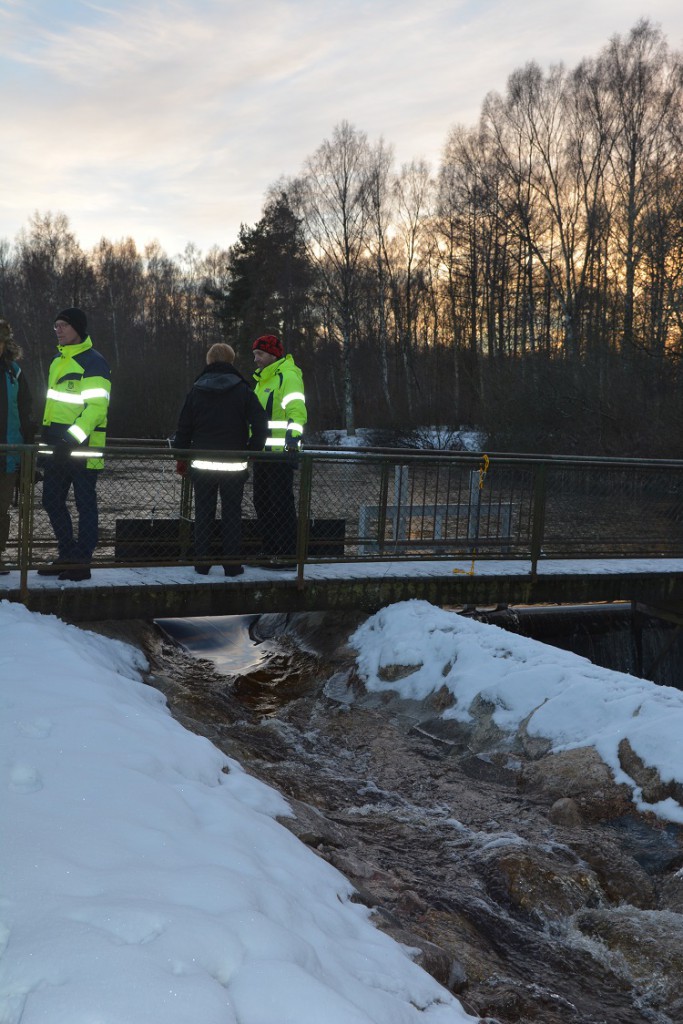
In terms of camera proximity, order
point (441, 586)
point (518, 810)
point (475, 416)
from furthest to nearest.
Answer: point (475, 416) → point (441, 586) → point (518, 810)

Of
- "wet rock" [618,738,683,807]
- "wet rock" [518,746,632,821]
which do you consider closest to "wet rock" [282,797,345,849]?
"wet rock" [518,746,632,821]

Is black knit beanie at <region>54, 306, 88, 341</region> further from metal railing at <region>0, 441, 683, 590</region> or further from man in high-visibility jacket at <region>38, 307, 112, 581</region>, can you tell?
metal railing at <region>0, 441, 683, 590</region>

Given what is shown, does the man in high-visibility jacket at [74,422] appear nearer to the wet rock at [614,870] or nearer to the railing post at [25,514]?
the railing post at [25,514]

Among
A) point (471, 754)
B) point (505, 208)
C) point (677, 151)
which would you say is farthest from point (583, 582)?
point (505, 208)

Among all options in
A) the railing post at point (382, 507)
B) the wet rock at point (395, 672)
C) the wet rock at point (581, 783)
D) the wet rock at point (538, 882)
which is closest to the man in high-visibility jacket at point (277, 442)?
the railing post at point (382, 507)

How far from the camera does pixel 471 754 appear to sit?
5566 millimetres

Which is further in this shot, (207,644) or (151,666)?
(207,644)

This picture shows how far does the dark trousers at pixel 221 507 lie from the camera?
7.04 m

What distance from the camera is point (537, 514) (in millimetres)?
8328

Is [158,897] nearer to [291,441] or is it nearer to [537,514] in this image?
[291,441]

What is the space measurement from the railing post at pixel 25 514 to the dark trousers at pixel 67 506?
0.21m

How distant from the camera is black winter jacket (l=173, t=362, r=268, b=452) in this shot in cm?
706

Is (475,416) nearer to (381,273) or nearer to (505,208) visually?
(505,208)

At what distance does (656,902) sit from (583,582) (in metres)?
4.78
